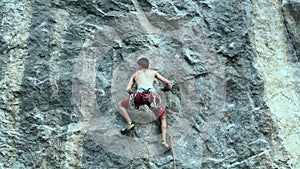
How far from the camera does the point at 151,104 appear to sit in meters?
7.48

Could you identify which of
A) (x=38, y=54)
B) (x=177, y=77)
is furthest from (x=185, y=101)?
(x=38, y=54)

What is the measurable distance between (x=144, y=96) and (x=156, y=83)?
0.70 metres

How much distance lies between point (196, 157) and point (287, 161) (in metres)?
1.52

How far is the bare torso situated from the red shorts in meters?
0.18

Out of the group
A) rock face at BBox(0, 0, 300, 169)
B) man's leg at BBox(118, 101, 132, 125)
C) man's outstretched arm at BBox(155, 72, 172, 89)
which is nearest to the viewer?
rock face at BBox(0, 0, 300, 169)

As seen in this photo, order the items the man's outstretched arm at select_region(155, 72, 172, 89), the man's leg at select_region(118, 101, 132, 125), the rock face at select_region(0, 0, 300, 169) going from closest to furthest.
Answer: the rock face at select_region(0, 0, 300, 169) < the man's leg at select_region(118, 101, 132, 125) < the man's outstretched arm at select_region(155, 72, 172, 89)

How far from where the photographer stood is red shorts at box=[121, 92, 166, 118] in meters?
7.49

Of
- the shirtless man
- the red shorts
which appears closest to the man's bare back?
the shirtless man

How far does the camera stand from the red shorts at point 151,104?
24.6ft

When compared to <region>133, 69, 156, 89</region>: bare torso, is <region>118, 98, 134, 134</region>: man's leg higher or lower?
lower

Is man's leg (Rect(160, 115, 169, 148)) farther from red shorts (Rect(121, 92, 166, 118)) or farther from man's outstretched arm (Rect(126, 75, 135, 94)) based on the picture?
man's outstretched arm (Rect(126, 75, 135, 94))

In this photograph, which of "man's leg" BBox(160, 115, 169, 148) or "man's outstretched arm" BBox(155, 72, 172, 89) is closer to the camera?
"man's leg" BBox(160, 115, 169, 148)

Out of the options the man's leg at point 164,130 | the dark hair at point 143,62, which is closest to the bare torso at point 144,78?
the dark hair at point 143,62

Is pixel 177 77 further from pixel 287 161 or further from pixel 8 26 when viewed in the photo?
pixel 8 26
